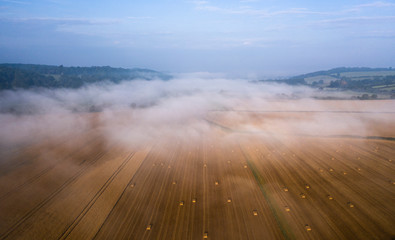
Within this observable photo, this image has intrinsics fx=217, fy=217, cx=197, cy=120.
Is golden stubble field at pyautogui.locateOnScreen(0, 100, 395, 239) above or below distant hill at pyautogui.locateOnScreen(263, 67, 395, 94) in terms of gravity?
below

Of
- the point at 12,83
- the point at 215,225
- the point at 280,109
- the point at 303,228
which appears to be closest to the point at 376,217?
the point at 303,228

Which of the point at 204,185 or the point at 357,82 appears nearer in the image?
the point at 204,185

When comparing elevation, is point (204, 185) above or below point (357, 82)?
below

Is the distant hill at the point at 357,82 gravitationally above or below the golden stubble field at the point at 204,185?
above

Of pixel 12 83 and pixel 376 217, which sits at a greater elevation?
pixel 12 83

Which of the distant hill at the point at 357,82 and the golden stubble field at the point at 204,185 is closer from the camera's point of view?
the golden stubble field at the point at 204,185

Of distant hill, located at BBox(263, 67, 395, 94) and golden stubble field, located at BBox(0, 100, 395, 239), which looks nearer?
golden stubble field, located at BBox(0, 100, 395, 239)

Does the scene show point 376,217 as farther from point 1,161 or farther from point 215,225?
point 1,161

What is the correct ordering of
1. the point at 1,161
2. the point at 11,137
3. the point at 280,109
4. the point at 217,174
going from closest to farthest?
the point at 217,174 → the point at 1,161 → the point at 11,137 → the point at 280,109
